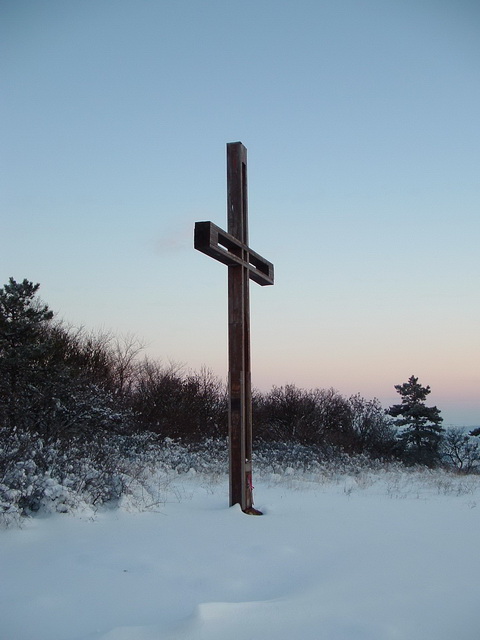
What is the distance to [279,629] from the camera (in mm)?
3246

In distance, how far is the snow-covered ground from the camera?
3.29 metres

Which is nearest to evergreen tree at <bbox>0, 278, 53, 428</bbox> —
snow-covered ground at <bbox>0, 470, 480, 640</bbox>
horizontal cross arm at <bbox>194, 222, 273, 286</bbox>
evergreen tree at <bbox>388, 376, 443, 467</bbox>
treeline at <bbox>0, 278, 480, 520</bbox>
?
treeline at <bbox>0, 278, 480, 520</bbox>

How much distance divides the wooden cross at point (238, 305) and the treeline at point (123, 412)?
5.38ft

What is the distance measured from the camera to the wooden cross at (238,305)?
6.86m

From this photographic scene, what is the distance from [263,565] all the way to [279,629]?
4.20 feet

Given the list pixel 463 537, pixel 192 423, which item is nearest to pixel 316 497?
pixel 463 537

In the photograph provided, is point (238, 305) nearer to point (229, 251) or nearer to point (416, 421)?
point (229, 251)

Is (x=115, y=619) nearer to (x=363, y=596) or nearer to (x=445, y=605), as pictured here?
(x=363, y=596)

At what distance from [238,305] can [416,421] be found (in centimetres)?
2266

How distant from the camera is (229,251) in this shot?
24.5ft

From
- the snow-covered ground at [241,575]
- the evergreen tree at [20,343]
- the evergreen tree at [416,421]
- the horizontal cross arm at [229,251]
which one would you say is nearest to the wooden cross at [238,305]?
the horizontal cross arm at [229,251]

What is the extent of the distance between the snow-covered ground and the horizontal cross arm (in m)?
3.05

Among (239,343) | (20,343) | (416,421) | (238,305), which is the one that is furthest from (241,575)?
(416,421)

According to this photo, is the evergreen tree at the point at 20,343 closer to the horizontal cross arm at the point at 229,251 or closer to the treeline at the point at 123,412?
the treeline at the point at 123,412
